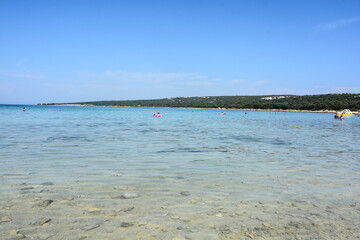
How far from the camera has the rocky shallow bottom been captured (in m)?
4.64

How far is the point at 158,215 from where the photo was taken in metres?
5.40

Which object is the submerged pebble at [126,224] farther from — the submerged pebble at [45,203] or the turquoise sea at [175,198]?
the submerged pebble at [45,203]

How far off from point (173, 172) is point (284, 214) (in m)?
4.13

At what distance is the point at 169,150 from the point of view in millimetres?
13602

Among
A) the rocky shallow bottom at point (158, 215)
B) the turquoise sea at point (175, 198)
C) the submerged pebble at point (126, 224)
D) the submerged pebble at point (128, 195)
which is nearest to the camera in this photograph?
the rocky shallow bottom at point (158, 215)

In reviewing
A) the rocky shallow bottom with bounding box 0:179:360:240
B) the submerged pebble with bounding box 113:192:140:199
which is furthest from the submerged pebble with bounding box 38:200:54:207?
the submerged pebble with bounding box 113:192:140:199

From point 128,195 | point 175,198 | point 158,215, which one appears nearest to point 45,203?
point 128,195

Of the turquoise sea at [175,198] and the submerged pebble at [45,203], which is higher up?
the submerged pebble at [45,203]

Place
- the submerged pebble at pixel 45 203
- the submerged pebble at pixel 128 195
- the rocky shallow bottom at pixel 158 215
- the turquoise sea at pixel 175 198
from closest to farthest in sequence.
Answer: the rocky shallow bottom at pixel 158 215 → the turquoise sea at pixel 175 198 → the submerged pebble at pixel 45 203 → the submerged pebble at pixel 128 195

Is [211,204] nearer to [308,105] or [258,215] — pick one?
[258,215]

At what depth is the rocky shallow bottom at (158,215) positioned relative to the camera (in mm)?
4645

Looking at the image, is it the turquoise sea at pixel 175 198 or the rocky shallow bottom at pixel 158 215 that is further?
the turquoise sea at pixel 175 198

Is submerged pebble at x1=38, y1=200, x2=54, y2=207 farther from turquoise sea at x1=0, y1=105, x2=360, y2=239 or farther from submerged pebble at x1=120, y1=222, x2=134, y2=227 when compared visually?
submerged pebble at x1=120, y1=222, x2=134, y2=227

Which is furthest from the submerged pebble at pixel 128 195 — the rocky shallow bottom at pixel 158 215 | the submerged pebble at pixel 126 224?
the submerged pebble at pixel 126 224
